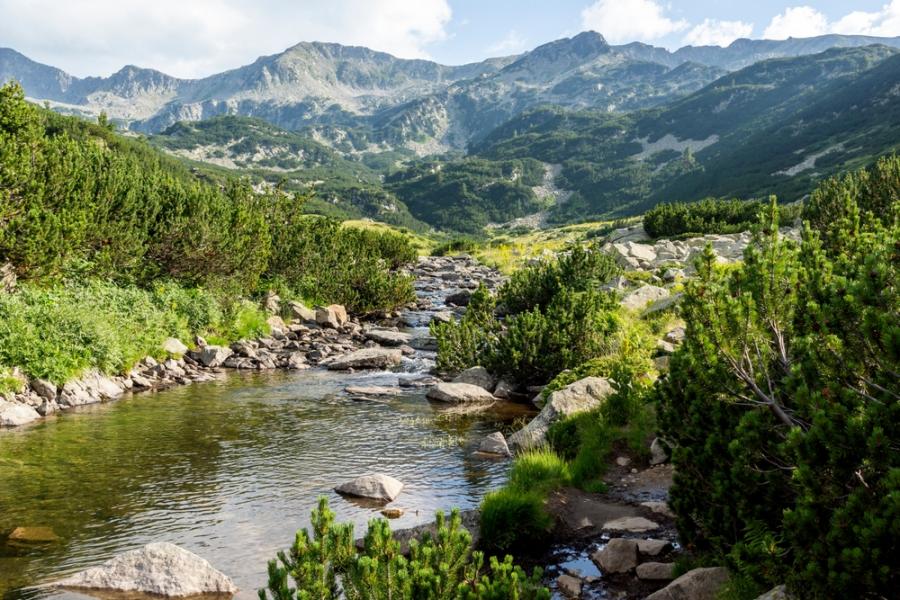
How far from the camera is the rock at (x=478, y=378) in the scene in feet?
67.8

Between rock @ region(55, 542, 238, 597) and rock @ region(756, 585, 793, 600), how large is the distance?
6636 millimetres

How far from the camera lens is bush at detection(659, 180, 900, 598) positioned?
15.1 ft

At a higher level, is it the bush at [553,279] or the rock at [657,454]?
the bush at [553,279]

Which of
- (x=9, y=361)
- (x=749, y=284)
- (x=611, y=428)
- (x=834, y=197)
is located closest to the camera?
(x=749, y=284)

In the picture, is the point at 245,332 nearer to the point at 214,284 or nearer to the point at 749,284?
the point at 214,284

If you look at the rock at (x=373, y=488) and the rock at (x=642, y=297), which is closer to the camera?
the rock at (x=373, y=488)

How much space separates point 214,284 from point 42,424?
13.8m

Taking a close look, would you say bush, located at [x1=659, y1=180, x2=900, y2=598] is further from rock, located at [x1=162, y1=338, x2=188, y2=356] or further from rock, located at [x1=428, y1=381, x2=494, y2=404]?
rock, located at [x1=162, y1=338, x2=188, y2=356]

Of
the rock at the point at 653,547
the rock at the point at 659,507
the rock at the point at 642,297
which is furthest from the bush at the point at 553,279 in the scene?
the rock at the point at 653,547

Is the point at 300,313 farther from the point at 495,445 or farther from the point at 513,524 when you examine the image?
the point at 513,524

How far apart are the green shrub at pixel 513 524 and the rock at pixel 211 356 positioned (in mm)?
17685

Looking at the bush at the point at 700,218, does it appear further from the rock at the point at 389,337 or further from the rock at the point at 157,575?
the rock at the point at 157,575

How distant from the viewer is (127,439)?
592 inches

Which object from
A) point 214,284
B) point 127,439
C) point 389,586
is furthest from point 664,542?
point 214,284
